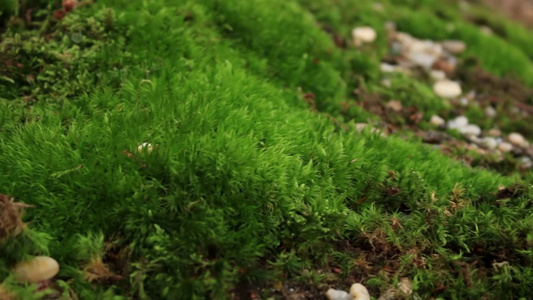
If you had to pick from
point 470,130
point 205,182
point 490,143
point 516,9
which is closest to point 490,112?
point 470,130

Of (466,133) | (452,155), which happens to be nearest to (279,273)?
(452,155)

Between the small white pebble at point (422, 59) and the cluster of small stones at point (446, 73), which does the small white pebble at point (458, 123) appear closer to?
the cluster of small stones at point (446, 73)

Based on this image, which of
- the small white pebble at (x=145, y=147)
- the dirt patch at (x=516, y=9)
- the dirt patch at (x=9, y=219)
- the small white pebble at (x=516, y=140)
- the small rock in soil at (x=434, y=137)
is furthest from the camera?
the dirt patch at (x=516, y=9)

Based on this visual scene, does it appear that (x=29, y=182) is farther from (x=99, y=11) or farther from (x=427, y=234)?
(x=427, y=234)

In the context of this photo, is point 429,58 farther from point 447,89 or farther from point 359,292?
point 359,292

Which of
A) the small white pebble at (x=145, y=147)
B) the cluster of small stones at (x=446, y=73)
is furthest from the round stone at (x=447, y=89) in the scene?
the small white pebble at (x=145, y=147)

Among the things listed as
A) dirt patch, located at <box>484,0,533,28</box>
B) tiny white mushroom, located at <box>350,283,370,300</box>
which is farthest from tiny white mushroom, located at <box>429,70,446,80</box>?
tiny white mushroom, located at <box>350,283,370,300</box>
